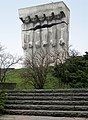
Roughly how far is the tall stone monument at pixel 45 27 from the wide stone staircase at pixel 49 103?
56.7 feet

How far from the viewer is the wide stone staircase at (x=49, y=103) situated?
28.3ft

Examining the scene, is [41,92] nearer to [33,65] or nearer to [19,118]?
[19,118]

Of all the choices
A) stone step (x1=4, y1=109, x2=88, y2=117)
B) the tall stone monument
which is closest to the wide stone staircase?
→ stone step (x1=4, y1=109, x2=88, y2=117)

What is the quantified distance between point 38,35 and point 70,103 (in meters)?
20.6

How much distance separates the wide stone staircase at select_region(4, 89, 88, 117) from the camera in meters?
8.64

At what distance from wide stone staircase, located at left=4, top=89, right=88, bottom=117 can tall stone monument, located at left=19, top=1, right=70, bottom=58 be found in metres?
17.3

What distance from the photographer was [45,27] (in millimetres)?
29266

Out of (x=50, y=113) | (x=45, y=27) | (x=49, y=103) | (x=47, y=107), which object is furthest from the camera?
(x=45, y=27)

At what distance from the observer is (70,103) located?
9.35 meters

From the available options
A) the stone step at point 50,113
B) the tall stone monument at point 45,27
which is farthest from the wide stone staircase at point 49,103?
the tall stone monument at point 45,27

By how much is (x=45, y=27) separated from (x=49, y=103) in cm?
2040

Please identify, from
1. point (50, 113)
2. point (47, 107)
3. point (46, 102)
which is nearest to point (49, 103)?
point (46, 102)

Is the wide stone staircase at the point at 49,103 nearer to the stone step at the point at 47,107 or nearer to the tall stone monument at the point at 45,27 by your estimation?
the stone step at the point at 47,107

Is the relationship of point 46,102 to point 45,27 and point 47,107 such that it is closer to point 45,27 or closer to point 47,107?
point 47,107
